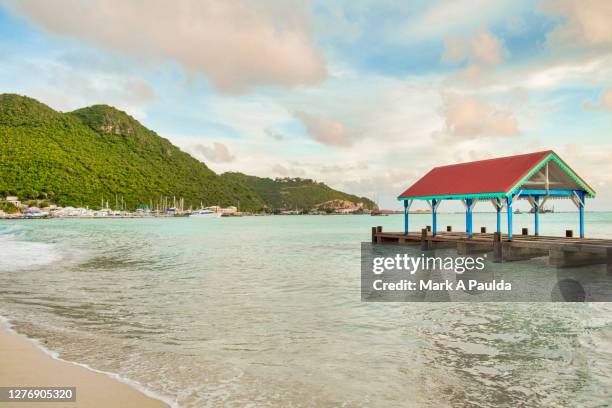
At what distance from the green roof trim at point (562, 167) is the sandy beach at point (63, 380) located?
21.5m

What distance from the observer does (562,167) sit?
24281mm

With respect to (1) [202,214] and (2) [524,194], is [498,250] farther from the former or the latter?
(1) [202,214]

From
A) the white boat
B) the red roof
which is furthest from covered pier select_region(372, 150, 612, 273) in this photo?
the white boat

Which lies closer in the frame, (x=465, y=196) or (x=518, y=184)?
(x=518, y=184)

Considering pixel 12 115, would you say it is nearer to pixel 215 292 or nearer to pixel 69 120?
pixel 69 120

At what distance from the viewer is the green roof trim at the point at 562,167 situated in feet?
76.9

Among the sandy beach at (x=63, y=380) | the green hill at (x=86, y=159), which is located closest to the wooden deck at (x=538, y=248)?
the sandy beach at (x=63, y=380)

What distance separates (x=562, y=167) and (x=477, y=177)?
Result: 14.9 ft

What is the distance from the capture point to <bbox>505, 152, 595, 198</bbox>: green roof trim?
76.9ft

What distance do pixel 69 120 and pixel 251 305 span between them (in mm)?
177849

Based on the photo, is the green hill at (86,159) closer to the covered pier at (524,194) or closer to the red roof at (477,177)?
the red roof at (477,177)

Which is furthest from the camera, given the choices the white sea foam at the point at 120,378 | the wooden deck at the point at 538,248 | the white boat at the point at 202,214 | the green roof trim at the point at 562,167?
the white boat at the point at 202,214

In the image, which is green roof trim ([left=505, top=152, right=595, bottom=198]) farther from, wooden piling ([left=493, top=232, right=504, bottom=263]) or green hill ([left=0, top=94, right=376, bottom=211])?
green hill ([left=0, top=94, right=376, bottom=211])

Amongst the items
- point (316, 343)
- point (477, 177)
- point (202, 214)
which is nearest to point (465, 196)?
point (477, 177)
